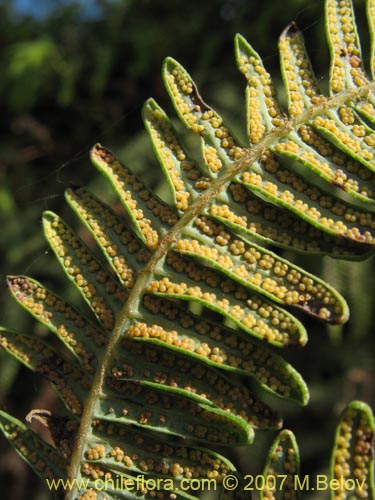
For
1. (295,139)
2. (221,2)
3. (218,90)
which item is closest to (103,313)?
(295,139)

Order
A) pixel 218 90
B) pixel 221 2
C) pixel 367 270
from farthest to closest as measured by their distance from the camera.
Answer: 1. pixel 221 2
2. pixel 218 90
3. pixel 367 270

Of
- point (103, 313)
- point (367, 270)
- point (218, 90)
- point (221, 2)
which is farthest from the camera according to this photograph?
point (221, 2)

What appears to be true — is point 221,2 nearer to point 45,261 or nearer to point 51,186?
point 51,186

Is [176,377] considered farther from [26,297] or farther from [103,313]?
[26,297]

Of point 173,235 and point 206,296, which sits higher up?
point 173,235

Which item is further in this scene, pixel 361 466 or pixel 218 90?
pixel 218 90

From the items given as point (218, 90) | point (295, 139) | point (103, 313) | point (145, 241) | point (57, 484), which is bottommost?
point (57, 484)

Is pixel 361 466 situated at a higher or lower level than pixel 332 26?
lower

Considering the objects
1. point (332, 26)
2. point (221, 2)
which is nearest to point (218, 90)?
point (221, 2)
